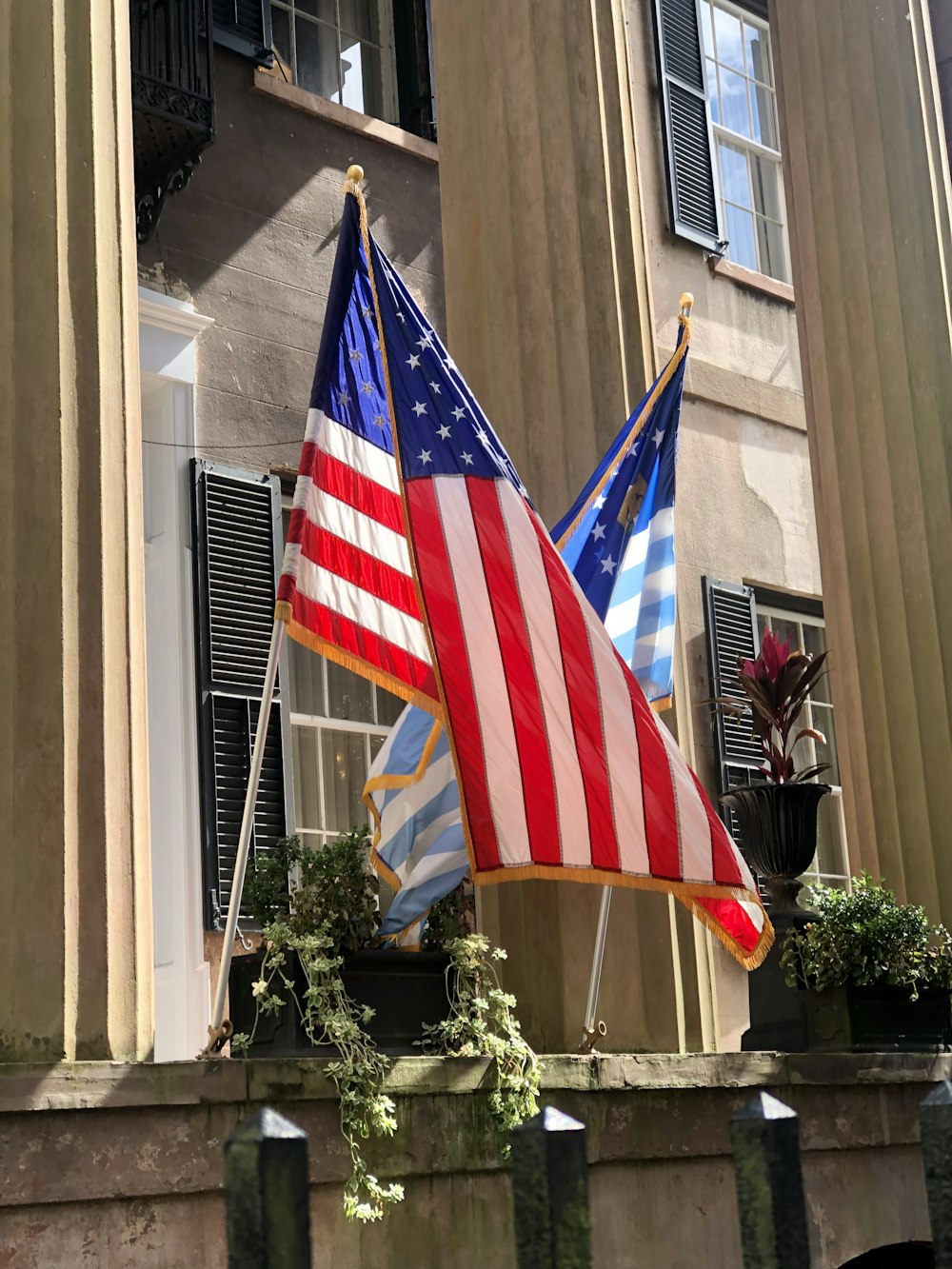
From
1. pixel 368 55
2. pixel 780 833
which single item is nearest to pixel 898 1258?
pixel 780 833

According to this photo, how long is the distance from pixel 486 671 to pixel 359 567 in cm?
57

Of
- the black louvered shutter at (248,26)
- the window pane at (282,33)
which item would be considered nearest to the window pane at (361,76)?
the window pane at (282,33)

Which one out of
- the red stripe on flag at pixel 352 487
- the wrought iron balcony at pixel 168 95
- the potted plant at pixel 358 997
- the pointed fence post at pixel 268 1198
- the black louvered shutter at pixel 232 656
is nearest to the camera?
the pointed fence post at pixel 268 1198

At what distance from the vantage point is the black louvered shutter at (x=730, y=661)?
1138 centimetres

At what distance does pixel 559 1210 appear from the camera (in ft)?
4.97

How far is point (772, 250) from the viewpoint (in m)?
13.5

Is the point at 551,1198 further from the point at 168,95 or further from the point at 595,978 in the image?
the point at 168,95

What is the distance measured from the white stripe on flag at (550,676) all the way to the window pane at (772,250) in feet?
27.0

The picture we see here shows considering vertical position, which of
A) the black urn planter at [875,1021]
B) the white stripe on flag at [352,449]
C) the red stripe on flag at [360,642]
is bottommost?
the black urn planter at [875,1021]

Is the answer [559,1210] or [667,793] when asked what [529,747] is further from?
[559,1210]

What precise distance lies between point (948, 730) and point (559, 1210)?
752 cm

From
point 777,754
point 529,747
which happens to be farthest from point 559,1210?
point 777,754

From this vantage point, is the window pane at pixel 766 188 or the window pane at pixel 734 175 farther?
the window pane at pixel 766 188

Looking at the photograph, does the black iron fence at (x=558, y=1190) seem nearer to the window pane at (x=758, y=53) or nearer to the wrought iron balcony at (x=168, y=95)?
the wrought iron balcony at (x=168, y=95)
